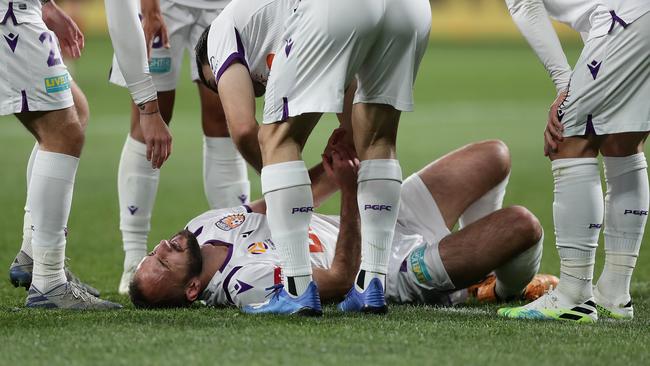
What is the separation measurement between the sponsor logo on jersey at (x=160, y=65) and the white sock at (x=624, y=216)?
8.24ft

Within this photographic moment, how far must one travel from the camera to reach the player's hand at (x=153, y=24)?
5.85 metres

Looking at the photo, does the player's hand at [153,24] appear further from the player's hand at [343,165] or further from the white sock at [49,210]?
the player's hand at [343,165]

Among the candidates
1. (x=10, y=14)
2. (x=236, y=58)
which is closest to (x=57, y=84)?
(x=10, y=14)

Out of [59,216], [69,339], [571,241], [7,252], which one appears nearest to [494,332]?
[571,241]

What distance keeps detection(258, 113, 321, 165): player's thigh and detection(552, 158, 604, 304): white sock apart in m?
1.08

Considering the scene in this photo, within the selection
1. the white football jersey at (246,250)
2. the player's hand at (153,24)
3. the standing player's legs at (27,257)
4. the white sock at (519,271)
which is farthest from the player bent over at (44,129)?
the white sock at (519,271)

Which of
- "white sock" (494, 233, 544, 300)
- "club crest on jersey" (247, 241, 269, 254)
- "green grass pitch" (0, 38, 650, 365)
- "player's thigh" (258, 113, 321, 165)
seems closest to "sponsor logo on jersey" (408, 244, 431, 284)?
"green grass pitch" (0, 38, 650, 365)

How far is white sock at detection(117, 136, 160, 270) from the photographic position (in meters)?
5.95

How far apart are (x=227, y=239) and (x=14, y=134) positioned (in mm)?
9541

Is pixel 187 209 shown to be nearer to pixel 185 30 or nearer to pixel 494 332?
pixel 185 30

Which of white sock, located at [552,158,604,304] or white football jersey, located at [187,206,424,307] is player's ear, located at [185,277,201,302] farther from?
white sock, located at [552,158,604,304]

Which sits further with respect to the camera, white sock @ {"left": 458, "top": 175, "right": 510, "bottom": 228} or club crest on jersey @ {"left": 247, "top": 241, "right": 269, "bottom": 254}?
white sock @ {"left": 458, "top": 175, "right": 510, "bottom": 228}

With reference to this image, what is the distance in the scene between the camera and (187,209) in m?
8.66

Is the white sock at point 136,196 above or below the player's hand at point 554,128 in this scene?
below
